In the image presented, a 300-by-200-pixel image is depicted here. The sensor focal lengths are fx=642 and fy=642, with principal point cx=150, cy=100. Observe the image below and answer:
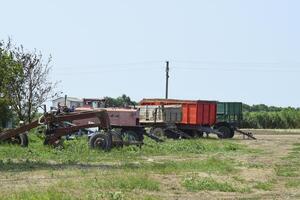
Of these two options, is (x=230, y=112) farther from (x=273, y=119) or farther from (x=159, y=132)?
(x=273, y=119)

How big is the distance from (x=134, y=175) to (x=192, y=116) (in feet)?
90.4

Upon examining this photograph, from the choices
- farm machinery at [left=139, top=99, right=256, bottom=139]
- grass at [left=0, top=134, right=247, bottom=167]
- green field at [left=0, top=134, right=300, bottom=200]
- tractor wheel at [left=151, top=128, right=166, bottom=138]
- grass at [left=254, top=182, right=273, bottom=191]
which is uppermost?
farm machinery at [left=139, top=99, right=256, bottom=139]

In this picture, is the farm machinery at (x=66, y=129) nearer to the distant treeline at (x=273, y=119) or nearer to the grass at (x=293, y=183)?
the grass at (x=293, y=183)

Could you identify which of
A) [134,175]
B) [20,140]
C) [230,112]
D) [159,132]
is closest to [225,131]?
[230,112]

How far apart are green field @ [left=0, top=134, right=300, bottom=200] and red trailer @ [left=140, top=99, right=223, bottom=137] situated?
15985mm

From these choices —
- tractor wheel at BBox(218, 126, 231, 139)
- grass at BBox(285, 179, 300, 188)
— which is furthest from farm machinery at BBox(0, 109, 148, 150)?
tractor wheel at BBox(218, 126, 231, 139)

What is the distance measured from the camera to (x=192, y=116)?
142ft

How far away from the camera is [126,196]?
12617 millimetres

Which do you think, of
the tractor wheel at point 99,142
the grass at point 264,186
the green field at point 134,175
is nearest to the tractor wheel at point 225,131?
the green field at point 134,175

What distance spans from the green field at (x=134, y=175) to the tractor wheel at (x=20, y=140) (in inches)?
53.6

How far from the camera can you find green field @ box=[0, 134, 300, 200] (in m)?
13.5

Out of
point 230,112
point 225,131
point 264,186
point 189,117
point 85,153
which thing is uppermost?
point 230,112

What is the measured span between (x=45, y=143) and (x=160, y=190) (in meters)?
12.5

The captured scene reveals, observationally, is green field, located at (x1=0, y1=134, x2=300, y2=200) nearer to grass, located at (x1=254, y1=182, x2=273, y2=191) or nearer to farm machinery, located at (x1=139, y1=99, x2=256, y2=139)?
grass, located at (x1=254, y1=182, x2=273, y2=191)
